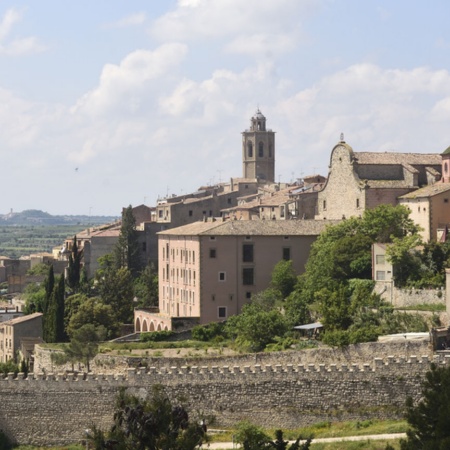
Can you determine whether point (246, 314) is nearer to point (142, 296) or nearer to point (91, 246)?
point (142, 296)

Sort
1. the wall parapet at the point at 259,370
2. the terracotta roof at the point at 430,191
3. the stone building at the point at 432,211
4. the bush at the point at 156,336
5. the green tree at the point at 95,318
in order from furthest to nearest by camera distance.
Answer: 1. the green tree at the point at 95,318
2. the terracotta roof at the point at 430,191
3. the stone building at the point at 432,211
4. the bush at the point at 156,336
5. the wall parapet at the point at 259,370

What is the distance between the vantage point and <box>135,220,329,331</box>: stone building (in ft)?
238

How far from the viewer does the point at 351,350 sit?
5347cm

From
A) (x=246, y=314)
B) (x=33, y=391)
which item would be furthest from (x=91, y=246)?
(x=33, y=391)

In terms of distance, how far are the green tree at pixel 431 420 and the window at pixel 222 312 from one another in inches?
1352

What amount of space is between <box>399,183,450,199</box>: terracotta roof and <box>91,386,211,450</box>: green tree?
1411 inches

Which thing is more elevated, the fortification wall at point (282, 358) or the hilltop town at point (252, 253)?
the hilltop town at point (252, 253)

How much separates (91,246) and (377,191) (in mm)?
34634

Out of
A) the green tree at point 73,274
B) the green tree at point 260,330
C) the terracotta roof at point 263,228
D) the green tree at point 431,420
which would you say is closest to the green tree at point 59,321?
the terracotta roof at point 263,228

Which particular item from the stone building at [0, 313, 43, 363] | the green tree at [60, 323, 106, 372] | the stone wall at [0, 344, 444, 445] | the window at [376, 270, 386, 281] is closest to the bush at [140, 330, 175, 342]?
the green tree at [60, 323, 106, 372]

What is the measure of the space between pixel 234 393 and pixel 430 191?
1026 inches

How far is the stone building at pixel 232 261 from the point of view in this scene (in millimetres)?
72625

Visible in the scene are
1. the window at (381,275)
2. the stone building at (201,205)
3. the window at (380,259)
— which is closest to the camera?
the window at (381,275)

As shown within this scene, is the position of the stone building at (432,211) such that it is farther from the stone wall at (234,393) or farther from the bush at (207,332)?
the stone wall at (234,393)
